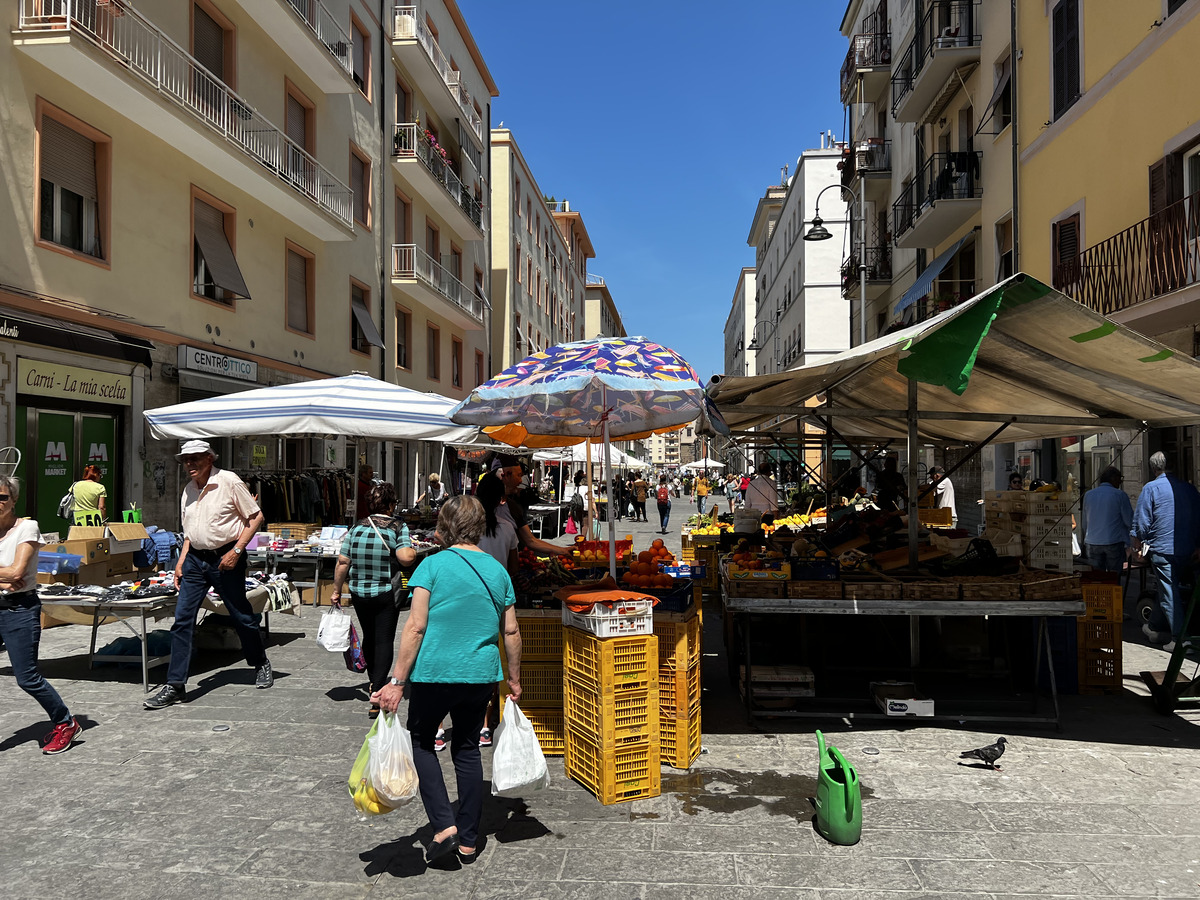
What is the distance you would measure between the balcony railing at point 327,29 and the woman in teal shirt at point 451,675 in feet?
52.8

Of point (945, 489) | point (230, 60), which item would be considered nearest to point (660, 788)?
point (945, 489)

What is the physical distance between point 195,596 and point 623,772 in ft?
12.1

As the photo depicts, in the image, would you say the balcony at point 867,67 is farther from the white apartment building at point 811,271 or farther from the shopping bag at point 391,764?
the shopping bag at point 391,764

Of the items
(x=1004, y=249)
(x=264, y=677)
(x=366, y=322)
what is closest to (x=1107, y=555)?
(x=264, y=677)

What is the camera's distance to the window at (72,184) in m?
11.0

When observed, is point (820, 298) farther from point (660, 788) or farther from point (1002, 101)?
point (660, 788)

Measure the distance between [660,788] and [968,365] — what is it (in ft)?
9.50

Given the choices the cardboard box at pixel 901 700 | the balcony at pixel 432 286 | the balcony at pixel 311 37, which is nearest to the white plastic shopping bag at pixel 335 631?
the cardboard box at pixel 901 700

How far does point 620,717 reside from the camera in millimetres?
4555

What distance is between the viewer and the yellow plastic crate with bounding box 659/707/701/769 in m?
A: 5.02

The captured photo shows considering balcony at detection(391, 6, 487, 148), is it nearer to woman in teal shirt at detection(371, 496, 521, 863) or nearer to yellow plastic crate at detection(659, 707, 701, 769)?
yellow plastic crate at detection(659, 707, 701, 769)

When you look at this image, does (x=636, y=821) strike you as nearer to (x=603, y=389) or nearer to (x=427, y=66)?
(x=603, y=389)

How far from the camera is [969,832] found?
13.6 ft

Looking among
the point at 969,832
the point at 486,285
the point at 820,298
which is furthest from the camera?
the point at 820,298
